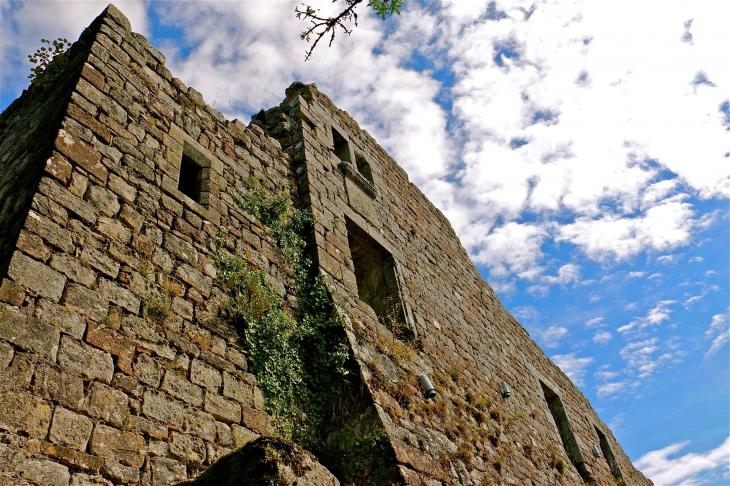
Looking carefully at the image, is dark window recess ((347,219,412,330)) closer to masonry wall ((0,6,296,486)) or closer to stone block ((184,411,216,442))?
masonry wall ((0,6,296,486))

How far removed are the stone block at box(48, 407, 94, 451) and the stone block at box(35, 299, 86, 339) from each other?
447mm

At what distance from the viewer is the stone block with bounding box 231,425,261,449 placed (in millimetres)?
3508

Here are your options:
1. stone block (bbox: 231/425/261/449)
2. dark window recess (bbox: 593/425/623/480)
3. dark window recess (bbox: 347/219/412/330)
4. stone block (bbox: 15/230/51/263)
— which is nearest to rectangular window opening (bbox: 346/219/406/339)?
dark window recess (bbox: 347/219/412/330)

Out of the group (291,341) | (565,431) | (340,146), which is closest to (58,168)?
(291,341)

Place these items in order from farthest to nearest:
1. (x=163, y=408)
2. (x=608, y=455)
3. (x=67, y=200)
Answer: (x=608, y=455)
(x=67, y=200)
(x=163, y=408)

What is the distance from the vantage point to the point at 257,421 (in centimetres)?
375

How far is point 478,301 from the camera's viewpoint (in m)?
9.27

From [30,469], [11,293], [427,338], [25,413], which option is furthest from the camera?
[427,338]

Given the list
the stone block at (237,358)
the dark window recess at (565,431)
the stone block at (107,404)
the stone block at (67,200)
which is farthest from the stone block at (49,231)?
the dark window recess at (565,431)

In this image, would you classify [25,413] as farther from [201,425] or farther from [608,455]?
[608,455]

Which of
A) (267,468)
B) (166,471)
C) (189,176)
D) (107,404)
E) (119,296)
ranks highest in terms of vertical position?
(189,176)

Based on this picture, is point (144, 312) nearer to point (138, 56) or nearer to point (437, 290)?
point (138, 56)

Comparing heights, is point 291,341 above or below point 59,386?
above

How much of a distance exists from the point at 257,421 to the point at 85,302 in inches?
53.4
